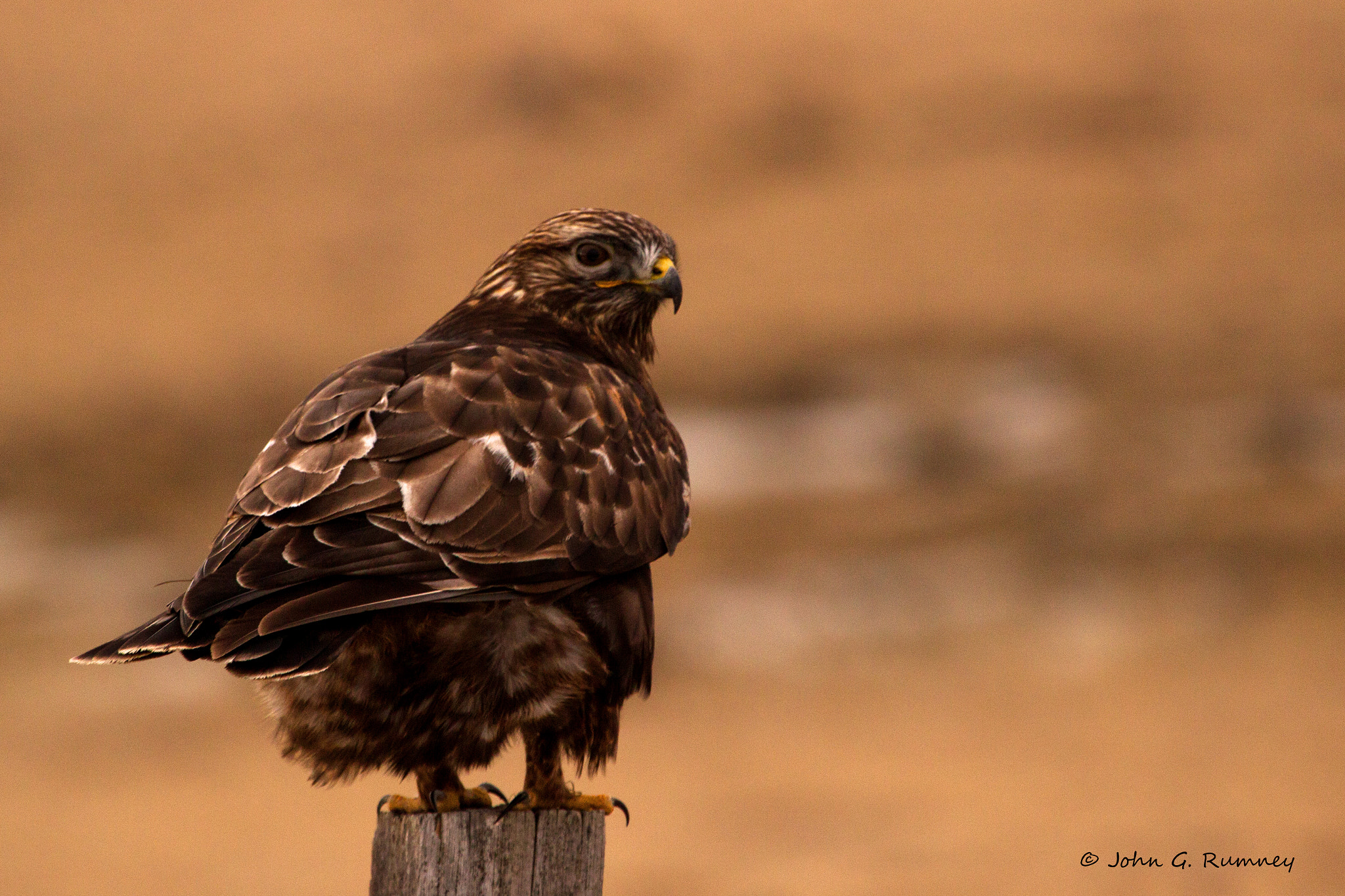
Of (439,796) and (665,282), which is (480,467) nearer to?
(439,796)

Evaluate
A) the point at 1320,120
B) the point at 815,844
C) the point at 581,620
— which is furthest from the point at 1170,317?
the point at 581,620

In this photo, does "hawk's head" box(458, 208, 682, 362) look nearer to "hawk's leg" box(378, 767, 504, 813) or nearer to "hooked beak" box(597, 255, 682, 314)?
"hooked beak" box(597, 255, 682, 314)

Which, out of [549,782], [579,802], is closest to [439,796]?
[549,782]

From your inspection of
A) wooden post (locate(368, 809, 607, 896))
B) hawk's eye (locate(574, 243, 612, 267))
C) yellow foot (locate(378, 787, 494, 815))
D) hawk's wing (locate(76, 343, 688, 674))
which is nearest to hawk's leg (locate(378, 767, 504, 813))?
yellow foot (locate(378, 787, 494, 815))

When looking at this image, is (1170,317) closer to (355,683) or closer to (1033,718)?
(1033,718)

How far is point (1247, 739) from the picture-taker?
13258 millimetres

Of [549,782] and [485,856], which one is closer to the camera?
[485,856]

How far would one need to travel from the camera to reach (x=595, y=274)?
215 inches

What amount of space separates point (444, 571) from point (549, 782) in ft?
2.97

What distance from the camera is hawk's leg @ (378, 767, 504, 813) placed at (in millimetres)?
4387

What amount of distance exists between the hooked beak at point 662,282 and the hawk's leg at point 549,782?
61.7 inches

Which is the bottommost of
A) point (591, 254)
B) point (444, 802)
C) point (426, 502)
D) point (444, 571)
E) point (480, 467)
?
point (444, 802)

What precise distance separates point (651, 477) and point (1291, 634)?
11.7 meters

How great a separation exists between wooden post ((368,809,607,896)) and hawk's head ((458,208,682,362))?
6.51 feet
